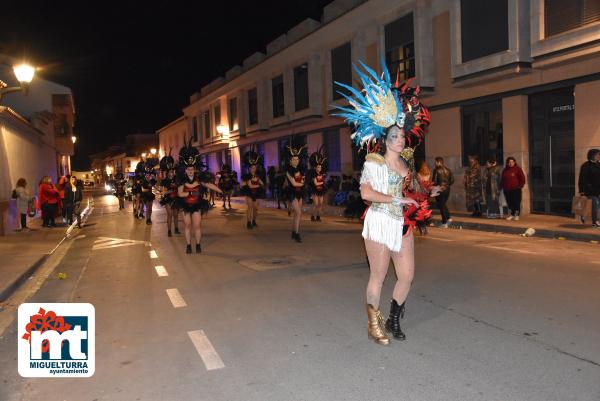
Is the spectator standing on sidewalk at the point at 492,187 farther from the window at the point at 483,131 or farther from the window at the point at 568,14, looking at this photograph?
the window at the point at 568,14

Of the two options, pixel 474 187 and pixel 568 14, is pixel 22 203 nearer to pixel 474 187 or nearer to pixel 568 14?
pixel 474 187

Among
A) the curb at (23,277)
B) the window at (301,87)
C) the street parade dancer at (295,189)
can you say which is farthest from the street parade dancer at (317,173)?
the window at (301,87)

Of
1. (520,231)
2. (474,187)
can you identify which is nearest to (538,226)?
(520,231)

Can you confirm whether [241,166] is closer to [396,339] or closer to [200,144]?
[200,144]

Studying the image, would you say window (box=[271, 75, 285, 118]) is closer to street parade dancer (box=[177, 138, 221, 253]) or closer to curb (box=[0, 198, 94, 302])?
curb (box=[0, 198, 94, 302])

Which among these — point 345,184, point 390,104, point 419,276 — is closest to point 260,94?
point 345,184

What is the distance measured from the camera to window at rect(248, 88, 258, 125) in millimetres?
34531

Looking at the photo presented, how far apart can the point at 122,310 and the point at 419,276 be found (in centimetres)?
409

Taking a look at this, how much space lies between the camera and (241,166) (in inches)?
1470

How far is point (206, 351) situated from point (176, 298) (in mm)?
Result: 2208

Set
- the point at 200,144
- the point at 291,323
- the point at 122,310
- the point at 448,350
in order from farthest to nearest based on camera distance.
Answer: the point at 200,144, the point at 122,310, the point at 291,323, the point at 448,350

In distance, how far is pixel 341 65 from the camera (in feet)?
80.3

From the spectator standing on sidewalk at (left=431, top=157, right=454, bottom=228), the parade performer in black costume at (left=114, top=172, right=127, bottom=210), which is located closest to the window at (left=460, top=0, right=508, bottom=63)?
the spectator standing on sidewalk at (left=431, top=157, right=454, bottom=228)

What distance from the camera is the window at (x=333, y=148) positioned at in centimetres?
2538
